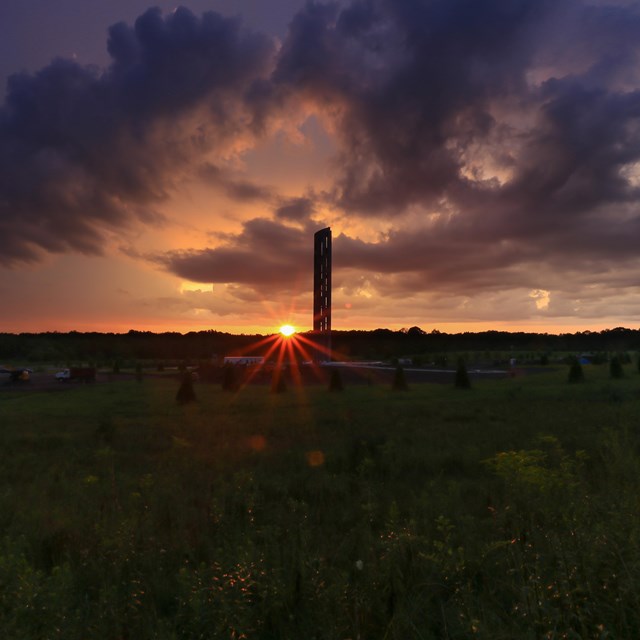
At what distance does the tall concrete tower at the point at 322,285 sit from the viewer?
76750mm

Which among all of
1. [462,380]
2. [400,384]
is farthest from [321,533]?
Result: [462,380]

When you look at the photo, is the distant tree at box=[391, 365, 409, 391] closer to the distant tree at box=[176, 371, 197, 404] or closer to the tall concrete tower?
the distant tree at box=[176, 371, 197, 404]

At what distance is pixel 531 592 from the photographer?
12.1 ft

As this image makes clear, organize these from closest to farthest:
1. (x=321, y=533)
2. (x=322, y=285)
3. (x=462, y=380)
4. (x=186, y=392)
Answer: (x=321, y=533) < (x=186, y=392) < (x=462, y=380) < (x=322, y=285)

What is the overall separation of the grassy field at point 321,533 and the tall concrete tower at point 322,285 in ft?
203

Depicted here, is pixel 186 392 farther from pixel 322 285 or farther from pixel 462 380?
pixel 322 285

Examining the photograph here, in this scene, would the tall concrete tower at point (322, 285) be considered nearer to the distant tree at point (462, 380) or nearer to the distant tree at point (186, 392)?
the distant tree at point (462, 380)

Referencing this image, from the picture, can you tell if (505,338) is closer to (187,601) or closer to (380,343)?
(380,343)

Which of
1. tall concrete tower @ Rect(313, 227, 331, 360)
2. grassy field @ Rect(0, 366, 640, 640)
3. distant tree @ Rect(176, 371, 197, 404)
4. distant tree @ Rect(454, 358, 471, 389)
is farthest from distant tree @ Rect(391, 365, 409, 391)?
tall concrete tower @ Rect(313, 227, 331, 360)

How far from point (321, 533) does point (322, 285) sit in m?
71.6

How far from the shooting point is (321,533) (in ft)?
20.1

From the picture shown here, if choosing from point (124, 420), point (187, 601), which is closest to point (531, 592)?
point (187, 601)

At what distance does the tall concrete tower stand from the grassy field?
2435 inches

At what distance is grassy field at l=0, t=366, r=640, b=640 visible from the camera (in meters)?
3.74
